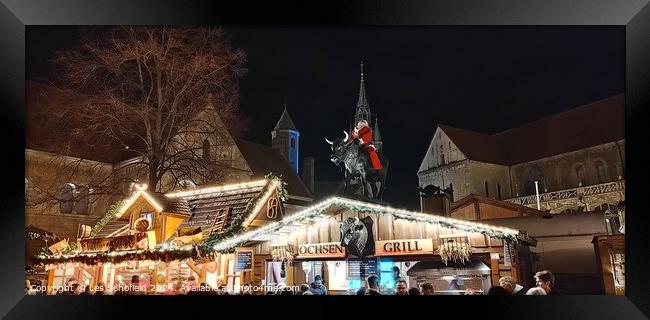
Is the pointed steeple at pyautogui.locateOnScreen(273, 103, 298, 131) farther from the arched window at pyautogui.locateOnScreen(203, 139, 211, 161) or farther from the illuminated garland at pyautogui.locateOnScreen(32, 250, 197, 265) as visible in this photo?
the illuminated garland at pyautogui.locateOnScreen(32, 250, 197, 265)

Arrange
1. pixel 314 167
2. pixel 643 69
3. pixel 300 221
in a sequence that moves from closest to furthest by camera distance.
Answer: pixel 643 69 < pixel 300 221 < pixel 314 167

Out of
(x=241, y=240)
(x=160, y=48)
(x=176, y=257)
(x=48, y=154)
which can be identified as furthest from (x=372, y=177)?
(x=48, y=154)

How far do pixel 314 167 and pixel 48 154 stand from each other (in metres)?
4.87

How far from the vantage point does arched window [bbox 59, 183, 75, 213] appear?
835cm

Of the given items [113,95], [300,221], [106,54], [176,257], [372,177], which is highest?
[106,54]

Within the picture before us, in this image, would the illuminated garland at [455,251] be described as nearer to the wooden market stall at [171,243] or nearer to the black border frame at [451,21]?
the black border frame at [451,21]

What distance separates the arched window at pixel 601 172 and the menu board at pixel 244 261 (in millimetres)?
5355

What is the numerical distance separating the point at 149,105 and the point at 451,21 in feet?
19.8

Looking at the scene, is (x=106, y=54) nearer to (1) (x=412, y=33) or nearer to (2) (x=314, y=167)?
(2) (x=314, y=167)

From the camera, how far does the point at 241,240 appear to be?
6848 millimetres

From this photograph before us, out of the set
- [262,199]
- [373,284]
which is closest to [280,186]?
[262,199]

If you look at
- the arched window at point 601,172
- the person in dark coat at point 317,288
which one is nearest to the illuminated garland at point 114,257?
the person in dark coat at point 317,288

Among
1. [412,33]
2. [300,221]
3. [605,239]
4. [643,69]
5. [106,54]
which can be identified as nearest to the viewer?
[643,69]

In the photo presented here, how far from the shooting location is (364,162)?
7281 mm
